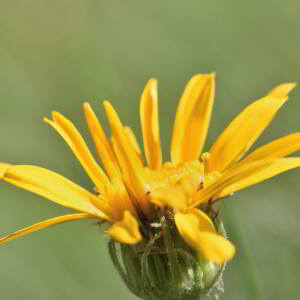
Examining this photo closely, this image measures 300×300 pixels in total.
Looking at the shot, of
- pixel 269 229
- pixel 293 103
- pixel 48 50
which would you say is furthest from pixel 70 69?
pixel 269 229

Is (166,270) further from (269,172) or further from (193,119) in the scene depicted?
(193,119)

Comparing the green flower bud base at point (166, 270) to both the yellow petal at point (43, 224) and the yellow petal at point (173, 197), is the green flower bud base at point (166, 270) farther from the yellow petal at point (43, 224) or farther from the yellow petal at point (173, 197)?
the yellow petal at point (173, 197)

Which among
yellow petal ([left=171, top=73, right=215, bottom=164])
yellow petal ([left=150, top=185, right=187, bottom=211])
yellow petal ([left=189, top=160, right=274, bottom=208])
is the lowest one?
yellow petal ([left=189, top=160, right=274, bottom=208])

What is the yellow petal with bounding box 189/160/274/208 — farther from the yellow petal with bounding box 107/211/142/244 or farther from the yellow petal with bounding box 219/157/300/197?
the yellow petal with bounding box 107/211/142/244

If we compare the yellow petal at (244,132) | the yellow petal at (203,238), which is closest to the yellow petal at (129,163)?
the yellow petal at (203,238)

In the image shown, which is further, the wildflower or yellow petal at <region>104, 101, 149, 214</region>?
yellow petal at <region>104, 101, 149, 214</region>

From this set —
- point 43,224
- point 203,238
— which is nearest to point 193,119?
point 43,224

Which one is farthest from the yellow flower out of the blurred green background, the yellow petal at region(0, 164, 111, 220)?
the blurred green background
